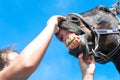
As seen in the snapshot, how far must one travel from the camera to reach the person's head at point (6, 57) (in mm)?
3756

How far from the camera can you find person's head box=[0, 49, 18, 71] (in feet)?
12.3

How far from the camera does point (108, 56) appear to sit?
22.9ft

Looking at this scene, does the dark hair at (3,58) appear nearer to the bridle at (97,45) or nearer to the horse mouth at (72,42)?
the horse mouth at (72,42)

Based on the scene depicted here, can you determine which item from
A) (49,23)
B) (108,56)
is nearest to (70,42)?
(49,23)

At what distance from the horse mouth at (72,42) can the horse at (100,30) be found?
3.6 inches

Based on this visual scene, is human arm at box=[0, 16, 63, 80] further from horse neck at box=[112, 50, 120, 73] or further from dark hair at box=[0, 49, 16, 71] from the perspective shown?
horse neck at box=[112, 50, 120, 73]

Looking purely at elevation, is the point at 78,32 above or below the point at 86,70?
above

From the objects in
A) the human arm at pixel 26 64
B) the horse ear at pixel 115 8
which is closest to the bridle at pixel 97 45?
the horse ear at pixel 115 8

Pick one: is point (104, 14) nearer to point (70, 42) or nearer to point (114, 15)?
point (114, 15)

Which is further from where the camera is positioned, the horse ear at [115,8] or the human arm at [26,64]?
the horse ear at [115,8]

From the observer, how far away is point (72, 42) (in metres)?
5.34

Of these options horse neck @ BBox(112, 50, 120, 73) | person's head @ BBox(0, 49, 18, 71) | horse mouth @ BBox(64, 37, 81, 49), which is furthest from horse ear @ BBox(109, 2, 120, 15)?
person's head @ BBox(0, 49, 18, 71)

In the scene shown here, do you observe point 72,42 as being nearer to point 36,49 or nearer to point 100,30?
point 100,30

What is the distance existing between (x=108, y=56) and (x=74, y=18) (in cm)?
140
